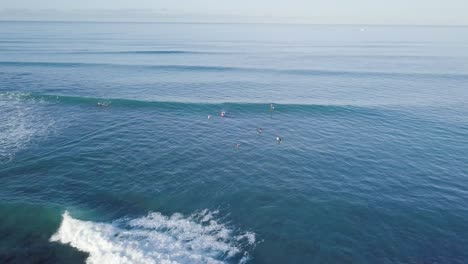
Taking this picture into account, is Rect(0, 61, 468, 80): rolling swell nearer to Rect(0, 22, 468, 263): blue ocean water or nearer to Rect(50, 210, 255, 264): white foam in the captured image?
Rect(0, 22, 468, 263): blue ocean water

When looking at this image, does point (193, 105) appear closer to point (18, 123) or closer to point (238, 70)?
point (18, 123)

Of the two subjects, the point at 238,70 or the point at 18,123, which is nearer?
the point at 18,123

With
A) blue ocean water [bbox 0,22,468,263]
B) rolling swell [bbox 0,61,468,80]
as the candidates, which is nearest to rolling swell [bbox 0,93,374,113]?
blue ocean water [bbox 0,22,468,263]

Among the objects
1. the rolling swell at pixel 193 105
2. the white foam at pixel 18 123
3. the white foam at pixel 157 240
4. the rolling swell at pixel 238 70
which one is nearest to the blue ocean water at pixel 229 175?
the white foam at pixel 157 240

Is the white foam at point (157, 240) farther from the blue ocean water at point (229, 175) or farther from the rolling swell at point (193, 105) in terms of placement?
the rolling swell at point (193, 105)

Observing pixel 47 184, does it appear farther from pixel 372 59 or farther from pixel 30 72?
pixel 372 59

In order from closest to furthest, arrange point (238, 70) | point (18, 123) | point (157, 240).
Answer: point (157, 240) → point (18, 123) → point (238, 70)

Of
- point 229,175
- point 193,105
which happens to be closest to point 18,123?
point 193,105
